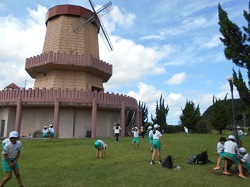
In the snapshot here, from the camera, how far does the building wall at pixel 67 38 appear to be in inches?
1154

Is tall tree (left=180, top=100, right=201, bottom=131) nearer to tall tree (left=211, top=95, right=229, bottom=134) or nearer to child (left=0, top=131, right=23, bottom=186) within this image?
tall tree (left=211, top=95, right=229, bottom=134)

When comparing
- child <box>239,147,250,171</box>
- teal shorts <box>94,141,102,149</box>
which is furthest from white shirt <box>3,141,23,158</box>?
child <box>239,147,250,171</box>

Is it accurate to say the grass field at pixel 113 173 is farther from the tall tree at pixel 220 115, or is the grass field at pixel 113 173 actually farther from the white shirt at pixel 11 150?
the tall tree at pixel 220 115

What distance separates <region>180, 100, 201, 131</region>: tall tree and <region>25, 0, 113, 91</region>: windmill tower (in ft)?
44.8

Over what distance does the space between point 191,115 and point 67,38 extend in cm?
2064

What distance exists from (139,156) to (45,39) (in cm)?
2346

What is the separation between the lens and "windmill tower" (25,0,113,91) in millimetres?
27953

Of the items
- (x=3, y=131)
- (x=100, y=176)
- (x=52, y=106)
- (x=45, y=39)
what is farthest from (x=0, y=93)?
(x=100, y=176)

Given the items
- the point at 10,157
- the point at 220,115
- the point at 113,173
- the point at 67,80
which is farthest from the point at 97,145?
the point at 220,115

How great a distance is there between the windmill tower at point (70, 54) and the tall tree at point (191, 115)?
13.7 m

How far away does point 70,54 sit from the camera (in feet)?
91.3

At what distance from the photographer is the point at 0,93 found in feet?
90.2

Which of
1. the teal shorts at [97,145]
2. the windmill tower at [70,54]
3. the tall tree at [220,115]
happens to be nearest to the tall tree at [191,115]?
the tall tree at [220,115]

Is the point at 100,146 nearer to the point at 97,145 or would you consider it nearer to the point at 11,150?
the point at 97,145
